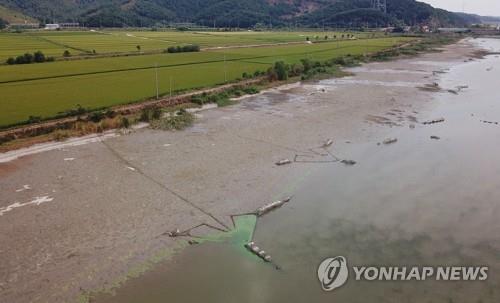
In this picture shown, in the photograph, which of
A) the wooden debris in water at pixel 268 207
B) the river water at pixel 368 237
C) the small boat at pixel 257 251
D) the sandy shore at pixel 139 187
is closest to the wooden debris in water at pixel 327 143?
the sandy shore at pixel 139 187

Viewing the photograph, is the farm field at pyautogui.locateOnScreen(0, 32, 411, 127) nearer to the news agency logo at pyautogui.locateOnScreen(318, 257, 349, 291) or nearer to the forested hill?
the news agency logo at pyautogui.locateOnScreen(318, 257, 349, 291)

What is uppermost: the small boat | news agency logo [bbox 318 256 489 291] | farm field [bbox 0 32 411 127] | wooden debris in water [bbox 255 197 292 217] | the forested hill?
the forested hill

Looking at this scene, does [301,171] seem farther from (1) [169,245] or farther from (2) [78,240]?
(2) [78,240]

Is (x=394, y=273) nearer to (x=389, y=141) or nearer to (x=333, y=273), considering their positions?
(x=333, y=273)

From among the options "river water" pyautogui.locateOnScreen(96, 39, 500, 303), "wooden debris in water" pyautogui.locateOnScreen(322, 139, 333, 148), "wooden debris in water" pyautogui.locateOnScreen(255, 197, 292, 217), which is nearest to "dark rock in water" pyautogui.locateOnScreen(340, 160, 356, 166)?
"river water" pyautogui.locateOnScreen(96, 39, 500, 303)

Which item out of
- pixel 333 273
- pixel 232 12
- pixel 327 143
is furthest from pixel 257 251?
pixel 232 12
